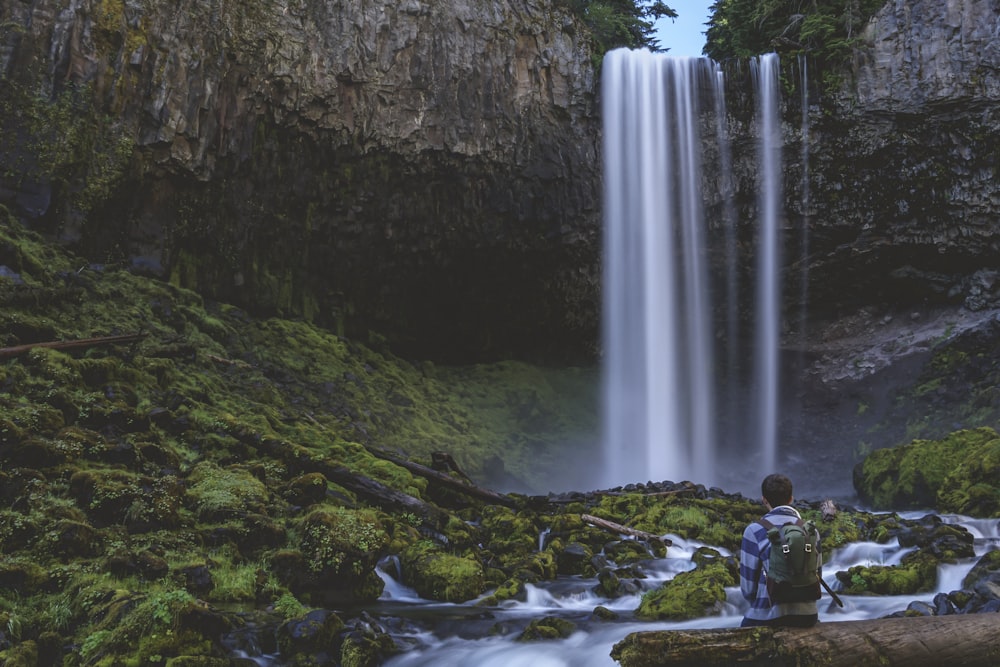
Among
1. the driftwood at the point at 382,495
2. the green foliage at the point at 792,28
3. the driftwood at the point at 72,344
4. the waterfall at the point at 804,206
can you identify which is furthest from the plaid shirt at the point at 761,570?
the green foliage at the point at 792,28

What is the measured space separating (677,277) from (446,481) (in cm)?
1525

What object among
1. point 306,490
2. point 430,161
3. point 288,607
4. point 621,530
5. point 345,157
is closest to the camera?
point 288,607

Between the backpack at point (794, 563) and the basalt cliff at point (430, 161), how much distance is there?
15902 mm

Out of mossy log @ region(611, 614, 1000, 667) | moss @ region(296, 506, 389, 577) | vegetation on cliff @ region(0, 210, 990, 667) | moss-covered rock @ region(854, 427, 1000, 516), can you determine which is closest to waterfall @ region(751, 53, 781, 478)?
moss-covered rock @ region(854, 427, 1000, 516)

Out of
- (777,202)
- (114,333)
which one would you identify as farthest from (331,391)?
(777,202)

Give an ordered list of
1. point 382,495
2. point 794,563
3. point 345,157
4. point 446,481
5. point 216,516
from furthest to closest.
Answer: point 345,157
point 446,481
point 382,495
point 216,516
point 794,563

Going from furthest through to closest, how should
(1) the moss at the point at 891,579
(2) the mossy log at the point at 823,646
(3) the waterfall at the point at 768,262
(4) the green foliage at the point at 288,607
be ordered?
(3) the waterfall at the point at 768,262
(1) the moss at the point at 891,579
(4) the green foliage at the point at 288,607
(2) the mossy log at the point at 823,646

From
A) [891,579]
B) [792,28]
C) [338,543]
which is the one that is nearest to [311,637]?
[338,543]

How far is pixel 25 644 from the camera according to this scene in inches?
193

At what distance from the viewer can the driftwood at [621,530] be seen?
10.3 m

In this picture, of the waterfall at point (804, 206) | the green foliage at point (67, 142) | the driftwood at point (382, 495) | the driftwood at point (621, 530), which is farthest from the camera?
the waterfall at point (804, 206)

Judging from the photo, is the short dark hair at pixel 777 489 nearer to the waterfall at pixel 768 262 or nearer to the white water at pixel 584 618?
the white water at pixel 584 618

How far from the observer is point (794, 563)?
4.08 meters

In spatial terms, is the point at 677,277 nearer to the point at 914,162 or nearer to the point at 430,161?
the point at 914,162
